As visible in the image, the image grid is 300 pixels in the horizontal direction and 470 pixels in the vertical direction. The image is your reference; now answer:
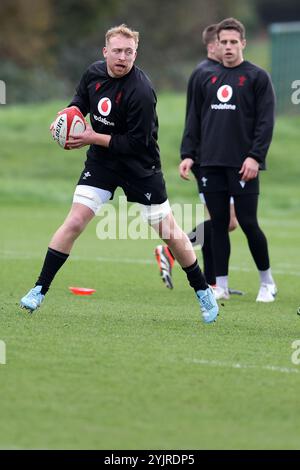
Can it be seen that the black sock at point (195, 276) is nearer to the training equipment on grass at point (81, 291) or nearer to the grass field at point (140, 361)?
the grass field at point (140, 361)

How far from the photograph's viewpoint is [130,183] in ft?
27.7

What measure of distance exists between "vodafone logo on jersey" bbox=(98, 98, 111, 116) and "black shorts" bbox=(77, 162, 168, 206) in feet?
1.36

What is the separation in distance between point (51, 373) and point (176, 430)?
4.20ft

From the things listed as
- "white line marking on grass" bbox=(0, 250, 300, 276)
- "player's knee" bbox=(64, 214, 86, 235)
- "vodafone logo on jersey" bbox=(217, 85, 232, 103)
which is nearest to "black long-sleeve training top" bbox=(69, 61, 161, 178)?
"player's knee" bbox=(64, 214, 86, 235)

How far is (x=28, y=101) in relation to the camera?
41.4 meters

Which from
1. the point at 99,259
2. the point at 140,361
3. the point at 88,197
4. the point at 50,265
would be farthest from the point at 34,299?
the point at 99,259

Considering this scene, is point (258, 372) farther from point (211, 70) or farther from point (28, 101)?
point (28, 101)

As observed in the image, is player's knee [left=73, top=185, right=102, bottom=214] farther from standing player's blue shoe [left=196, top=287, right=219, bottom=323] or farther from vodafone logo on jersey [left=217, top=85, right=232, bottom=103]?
vodafone logo on jersey [left=217, top=85, right=232, bottom=103]

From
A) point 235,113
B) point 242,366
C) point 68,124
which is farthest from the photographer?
point 235,113

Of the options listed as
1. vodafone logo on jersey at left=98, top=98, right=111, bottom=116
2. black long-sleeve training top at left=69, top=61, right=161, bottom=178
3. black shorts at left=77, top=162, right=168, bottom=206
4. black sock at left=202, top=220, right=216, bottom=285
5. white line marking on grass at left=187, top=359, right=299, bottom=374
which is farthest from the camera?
black sock at left=202, top=220, right=216, bottom=285

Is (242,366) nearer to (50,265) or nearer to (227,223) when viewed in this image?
(50,265)

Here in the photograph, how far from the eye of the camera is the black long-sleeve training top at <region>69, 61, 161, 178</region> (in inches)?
321

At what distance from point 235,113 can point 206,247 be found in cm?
151
